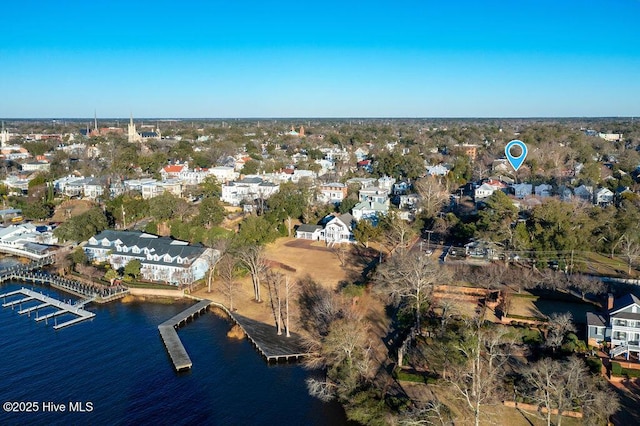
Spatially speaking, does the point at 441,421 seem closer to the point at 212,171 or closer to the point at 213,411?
the point at 213,411

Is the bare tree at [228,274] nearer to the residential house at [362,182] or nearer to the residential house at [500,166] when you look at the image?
the residential house at [362,182]

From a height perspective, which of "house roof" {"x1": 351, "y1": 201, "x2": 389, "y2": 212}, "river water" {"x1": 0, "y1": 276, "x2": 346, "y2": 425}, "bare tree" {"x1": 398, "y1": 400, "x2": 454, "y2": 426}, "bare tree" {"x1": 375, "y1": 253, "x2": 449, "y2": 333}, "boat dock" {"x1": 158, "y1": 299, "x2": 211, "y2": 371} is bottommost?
"river water" {"x1": 0, "y1": 276, "x2": 346, "y2": 425}

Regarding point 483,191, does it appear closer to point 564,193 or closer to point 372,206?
point 564,193

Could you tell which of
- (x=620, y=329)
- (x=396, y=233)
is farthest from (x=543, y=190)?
(x=620, y=329)

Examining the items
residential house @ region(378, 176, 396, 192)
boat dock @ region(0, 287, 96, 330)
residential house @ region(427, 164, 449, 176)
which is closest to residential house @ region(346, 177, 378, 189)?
residential house @ region(378, 176, 396, 192)

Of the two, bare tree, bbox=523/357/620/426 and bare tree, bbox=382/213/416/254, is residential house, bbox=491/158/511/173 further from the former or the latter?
bare tree, bbox=523/357/620/426

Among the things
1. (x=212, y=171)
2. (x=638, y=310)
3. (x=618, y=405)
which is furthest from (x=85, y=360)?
(x=212, y=171)
